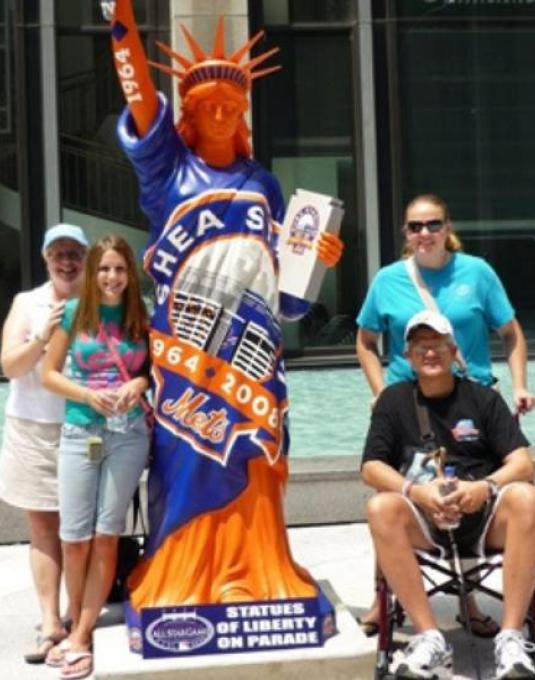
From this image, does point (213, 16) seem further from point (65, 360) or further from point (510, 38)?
point (65, 360)

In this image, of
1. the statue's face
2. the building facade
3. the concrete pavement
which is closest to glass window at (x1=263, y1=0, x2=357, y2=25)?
the building facade

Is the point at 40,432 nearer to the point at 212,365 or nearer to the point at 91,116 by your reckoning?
the point at 212,365

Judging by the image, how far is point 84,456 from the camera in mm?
4691

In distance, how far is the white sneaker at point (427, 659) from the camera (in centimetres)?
433

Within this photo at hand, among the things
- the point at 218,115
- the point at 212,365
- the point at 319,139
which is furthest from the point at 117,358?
the point at 319,139

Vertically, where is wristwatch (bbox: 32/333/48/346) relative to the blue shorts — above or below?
above

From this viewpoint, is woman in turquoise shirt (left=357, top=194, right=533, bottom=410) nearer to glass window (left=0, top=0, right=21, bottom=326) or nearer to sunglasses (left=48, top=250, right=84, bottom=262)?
sunglasses (left=48, top=250, right=84, bottom=262)

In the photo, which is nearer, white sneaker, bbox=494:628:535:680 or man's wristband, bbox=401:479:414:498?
white sneaker, bbox=494:628:535:680

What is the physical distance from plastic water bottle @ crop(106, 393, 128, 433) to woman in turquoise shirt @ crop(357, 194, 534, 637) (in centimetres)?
114

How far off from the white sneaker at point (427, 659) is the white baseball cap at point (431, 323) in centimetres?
105

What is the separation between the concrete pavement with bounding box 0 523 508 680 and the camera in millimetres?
4828

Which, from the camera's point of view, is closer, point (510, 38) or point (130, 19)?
point (130, 19)

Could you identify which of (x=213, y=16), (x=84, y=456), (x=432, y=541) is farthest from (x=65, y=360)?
(x=213, y=16)

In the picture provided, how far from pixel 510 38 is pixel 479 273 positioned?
10.2 meters
